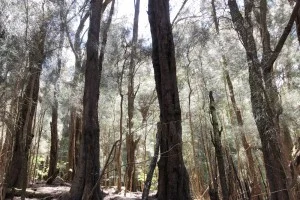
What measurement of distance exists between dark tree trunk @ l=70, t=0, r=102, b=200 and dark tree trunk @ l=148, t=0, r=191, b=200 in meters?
1.92

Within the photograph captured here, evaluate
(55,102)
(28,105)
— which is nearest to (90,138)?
(28,105)

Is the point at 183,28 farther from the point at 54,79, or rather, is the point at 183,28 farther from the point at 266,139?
the point at 266,139

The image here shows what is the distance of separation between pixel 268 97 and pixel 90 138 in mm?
3757

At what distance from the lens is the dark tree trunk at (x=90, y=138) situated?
24.6 feet

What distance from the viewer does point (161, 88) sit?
640cm

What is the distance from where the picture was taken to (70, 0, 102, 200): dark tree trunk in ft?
24.6

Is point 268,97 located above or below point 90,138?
above

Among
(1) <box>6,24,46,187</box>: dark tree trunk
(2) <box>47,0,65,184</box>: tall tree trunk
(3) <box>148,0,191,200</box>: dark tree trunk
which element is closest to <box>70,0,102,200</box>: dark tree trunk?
(1) <box>6,24,46,187</box>: dark tree trunk

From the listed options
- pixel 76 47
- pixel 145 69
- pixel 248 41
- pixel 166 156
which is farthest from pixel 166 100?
pixel 76 47

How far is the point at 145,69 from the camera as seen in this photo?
562 inches

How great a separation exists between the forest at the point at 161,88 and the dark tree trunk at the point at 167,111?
2 cm

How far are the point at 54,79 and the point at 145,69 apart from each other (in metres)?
4.39

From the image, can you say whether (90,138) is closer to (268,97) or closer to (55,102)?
(268,97)

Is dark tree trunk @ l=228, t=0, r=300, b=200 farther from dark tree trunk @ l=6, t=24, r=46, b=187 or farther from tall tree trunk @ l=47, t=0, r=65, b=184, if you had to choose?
tall tree trunk @ l=47, t=0, r=65, b=184
